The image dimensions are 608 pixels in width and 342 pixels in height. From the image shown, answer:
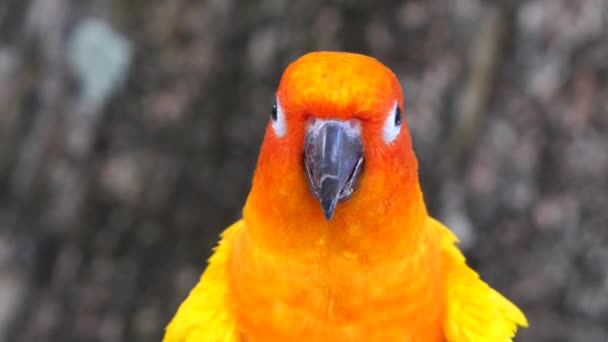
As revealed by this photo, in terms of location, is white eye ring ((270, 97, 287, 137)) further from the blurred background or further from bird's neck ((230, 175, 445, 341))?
the blurred background

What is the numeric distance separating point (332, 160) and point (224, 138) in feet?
7.23

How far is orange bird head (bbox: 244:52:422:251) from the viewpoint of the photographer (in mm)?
1984

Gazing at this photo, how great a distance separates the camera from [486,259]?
4.08 metres

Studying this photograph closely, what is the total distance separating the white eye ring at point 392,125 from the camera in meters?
2.09

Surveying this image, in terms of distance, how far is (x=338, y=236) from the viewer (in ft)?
7.01

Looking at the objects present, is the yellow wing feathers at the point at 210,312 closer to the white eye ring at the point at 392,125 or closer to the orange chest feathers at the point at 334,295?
the orange chest feathers at the point at 334,295

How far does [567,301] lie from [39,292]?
9.91ft

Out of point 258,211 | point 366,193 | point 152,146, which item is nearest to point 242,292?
point 258,211

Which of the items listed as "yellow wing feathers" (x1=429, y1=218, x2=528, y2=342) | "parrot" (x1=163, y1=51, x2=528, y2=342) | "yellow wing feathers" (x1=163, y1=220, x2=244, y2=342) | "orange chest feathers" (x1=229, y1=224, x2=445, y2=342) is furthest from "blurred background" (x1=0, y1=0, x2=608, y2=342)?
"orange chest feathers" (x1=229, y1=224, x2=445, y2=342)

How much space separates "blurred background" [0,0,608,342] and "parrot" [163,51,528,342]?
161 centimetres

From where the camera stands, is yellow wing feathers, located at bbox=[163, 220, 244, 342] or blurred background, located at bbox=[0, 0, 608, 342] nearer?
yellow wing feathers, located at bbox=[163, 220, 244, 342]

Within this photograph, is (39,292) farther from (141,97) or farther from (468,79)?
(468,79)

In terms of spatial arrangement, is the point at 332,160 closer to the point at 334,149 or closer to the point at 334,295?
the point at 334,149

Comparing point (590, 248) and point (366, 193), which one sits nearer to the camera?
point (366, 193)
